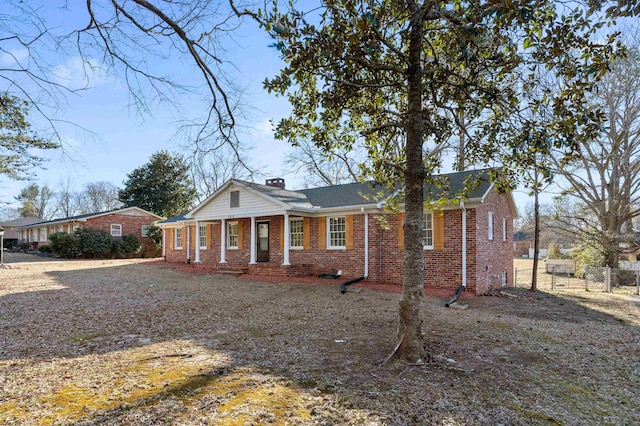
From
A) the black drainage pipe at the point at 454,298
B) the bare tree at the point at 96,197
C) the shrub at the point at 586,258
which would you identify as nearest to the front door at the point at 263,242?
the black drainage pipe at the point at 454,298

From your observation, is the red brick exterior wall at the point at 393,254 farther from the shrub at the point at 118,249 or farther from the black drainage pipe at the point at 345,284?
the shrub at the point at 118,249

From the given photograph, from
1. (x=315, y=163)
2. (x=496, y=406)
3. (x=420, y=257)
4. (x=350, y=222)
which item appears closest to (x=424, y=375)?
(x=496, y=406)

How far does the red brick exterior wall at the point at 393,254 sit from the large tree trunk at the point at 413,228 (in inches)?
181

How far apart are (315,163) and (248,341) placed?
21.6m

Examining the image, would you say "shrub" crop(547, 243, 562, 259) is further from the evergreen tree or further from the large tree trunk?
the evergreen tree

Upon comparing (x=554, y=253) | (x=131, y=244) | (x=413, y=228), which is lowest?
(x=554, y=253)

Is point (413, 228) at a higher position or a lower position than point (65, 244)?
higher

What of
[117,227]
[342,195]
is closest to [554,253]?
[342,195]

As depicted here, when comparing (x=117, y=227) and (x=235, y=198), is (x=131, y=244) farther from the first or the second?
(x=235, y=198)

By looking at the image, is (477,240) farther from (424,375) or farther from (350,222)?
(424,375)

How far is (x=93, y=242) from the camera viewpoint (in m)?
26.1

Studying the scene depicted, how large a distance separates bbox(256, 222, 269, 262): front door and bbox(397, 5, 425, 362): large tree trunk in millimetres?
12605

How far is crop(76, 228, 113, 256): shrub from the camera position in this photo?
25.9 m

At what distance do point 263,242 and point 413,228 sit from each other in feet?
42.7
